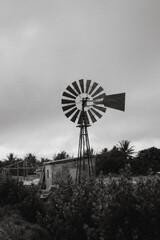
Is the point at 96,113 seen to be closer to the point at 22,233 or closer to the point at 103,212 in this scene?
the point at 22,233

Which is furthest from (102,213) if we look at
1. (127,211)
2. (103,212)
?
(127,211)

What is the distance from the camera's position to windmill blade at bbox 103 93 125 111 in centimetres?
1415

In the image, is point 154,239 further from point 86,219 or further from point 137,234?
point 86,219

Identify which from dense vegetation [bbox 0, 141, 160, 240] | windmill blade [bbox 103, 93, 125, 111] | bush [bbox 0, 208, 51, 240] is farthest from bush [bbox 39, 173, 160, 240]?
windmill blade [bbox 103, 93, 125, 111]

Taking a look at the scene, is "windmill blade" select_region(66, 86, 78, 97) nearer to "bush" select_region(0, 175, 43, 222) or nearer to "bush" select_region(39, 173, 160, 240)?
"bush" select_region(0, 175, 43, 222)

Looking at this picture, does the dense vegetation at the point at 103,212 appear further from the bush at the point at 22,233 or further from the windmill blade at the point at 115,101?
the windmill blade at the point at 115,101

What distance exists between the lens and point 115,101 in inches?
565

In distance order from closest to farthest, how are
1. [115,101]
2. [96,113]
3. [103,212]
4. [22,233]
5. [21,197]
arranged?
[103,212]
[22,233]
[21,197]
[115,101]
[96,113]

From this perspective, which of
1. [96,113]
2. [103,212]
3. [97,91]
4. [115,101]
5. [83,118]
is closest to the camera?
[103,212]

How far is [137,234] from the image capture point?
19.0ft

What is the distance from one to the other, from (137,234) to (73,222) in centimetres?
196

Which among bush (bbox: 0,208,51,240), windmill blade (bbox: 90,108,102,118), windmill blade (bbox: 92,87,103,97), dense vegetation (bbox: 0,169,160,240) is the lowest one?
bush (bbox: 0,208,51,240)

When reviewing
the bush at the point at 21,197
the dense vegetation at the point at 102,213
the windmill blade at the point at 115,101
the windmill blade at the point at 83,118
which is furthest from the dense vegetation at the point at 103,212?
the windmill blade at the point at 115,101

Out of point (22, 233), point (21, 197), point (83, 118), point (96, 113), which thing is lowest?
point (22, 233)
